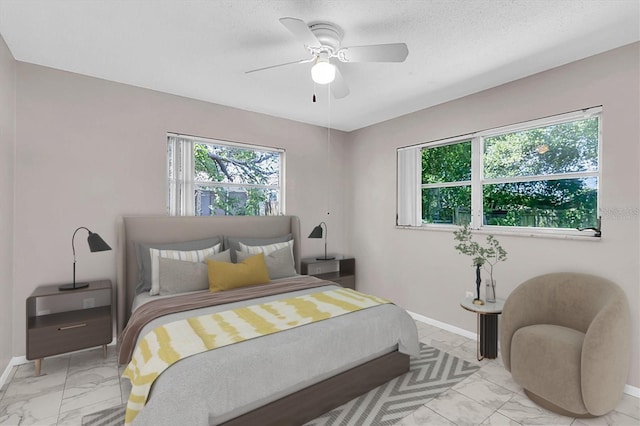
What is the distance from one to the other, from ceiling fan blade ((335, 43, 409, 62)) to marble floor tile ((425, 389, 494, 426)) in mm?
2449

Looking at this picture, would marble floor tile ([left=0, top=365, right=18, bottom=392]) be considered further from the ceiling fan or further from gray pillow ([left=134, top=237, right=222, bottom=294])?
the ceiling fan

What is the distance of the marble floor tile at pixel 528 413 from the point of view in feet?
6.74

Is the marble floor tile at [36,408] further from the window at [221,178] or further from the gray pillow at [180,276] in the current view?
the window at [221,178]

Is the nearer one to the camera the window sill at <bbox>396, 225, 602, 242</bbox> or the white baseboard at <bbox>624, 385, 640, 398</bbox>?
the white baseboard at <bbox>624, 385, 640, 398</bbox>

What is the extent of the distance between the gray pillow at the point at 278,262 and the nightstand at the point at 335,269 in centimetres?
66

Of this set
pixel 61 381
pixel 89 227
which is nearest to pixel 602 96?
pixel 89 227

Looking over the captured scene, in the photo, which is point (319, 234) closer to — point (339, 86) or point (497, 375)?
point (339, 86)

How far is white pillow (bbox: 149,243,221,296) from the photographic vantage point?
2887mm

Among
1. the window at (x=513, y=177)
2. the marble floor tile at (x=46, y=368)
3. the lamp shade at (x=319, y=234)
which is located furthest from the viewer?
the lamp shade at (x=319, y=234)

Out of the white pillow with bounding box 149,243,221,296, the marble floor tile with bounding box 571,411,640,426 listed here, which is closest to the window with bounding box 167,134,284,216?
the white pillow with bounding box 149,243,221,296

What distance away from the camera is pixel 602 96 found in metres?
2.51

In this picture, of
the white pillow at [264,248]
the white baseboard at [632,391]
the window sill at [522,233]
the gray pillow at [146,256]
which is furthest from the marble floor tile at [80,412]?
the white baseboard at [632,391]

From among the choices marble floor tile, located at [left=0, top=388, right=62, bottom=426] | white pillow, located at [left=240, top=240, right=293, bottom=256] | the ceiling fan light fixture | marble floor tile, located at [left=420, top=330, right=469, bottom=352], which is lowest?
marble floor tile, located at [left=420, top=330, right=469, bottom=352]

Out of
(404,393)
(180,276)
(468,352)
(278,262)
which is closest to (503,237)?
(468,352)
